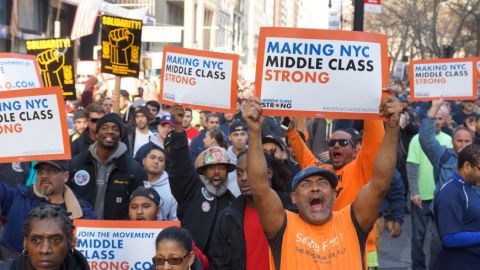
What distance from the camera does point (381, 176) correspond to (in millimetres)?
4176

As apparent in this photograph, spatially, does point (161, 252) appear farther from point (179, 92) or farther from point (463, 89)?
point (463, 89)

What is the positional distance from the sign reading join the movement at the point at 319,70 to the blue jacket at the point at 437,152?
9.45ft

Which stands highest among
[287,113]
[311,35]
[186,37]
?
[186,37]

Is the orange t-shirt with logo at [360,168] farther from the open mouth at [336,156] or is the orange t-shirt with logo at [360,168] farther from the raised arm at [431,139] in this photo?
the raised arm at [431,139]

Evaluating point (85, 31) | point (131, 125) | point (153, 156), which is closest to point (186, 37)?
point (85, 31)

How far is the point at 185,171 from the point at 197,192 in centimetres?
18

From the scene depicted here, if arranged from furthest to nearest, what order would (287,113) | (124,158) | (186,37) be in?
(186,37)
(124,158)
(287,113)

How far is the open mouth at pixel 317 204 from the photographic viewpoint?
13.7 ft

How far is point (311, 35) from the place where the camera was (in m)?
5.03

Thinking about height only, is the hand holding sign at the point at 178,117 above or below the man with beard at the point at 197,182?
above

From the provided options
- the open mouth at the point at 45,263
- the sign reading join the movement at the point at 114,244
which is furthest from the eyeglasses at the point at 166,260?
the sign reading join the movement at the point at 114,244

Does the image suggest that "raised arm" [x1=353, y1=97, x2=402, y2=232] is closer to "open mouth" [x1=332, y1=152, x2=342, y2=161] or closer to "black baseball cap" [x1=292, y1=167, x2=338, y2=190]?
"black baseball cap" [x1=292, y1=167, x2=338, y2=190]

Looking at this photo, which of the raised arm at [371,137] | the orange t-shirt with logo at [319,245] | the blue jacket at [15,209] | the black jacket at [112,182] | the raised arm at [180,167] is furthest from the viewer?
the black jacket at [112,182]

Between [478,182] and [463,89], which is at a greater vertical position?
[463,89]
